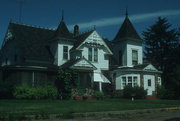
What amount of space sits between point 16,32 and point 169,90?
2044 cm

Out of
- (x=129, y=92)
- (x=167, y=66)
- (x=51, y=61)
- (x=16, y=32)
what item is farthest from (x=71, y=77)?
(x=167, y=66)

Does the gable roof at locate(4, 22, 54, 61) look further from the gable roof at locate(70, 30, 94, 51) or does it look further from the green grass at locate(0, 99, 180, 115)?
the green grass at locate(0, 99, 180, 115)

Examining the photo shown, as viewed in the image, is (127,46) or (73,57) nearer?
(73,57)

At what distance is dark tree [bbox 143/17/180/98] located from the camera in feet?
179

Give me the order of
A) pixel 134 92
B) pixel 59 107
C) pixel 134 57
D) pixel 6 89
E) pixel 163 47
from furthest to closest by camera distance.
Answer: pixel 163 47
pixel 134 57
pixel 134 92
pixel 6 89
pixel 59 107

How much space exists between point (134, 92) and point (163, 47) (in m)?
27.9

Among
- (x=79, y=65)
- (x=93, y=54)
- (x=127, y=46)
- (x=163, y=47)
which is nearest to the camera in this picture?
(x=79, y=65)

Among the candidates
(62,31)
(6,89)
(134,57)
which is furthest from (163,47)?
(6,89)

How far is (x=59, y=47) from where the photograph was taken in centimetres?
3425

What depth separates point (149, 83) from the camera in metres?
36.3

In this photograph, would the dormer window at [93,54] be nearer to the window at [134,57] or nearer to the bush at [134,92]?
the bush at [134,92]

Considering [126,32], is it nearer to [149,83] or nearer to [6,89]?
[149,83]

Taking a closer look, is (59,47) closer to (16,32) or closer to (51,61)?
(51,61)

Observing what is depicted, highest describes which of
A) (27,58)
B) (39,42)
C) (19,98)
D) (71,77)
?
(39,42)
